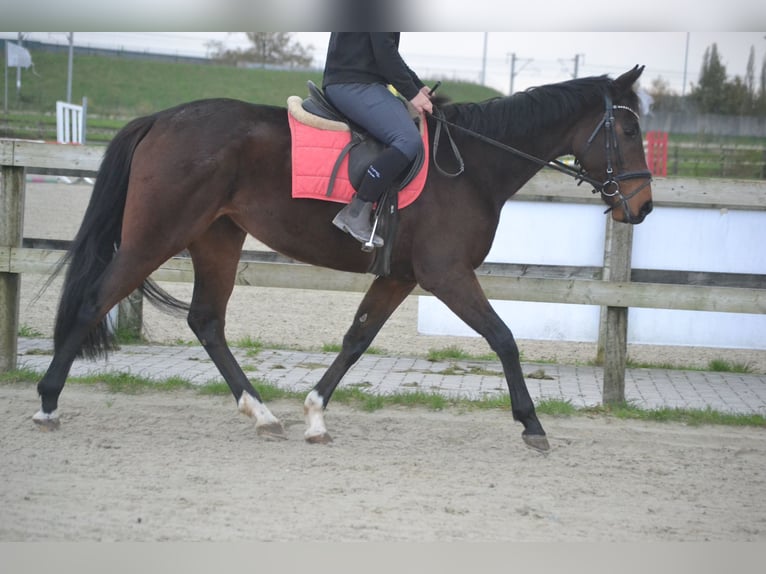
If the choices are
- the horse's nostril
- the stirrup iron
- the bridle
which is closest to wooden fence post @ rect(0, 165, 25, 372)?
the stirrup iron

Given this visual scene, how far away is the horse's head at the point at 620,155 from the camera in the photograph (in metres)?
Result: 4.63

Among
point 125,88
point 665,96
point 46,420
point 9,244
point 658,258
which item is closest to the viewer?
point 46,420

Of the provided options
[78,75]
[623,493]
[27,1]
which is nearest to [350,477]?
[623,493]

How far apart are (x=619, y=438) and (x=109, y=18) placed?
15.2 feet

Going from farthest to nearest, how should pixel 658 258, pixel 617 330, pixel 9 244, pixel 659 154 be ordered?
pixel 659 154
pixel 658 258
pixel 9 244
pixel 617 330

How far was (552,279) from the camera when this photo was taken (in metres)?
5.83

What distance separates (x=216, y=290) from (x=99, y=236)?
769 millimetres

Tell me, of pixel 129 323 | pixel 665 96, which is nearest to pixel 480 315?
pixel 129 323

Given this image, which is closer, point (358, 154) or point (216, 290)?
point (358, 154)

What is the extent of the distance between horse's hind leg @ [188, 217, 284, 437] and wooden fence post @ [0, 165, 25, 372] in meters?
1.91

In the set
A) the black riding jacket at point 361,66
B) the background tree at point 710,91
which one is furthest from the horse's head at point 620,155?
the background tree at point 710,91

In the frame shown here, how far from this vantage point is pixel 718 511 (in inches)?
146

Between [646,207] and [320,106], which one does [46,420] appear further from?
[646,207]

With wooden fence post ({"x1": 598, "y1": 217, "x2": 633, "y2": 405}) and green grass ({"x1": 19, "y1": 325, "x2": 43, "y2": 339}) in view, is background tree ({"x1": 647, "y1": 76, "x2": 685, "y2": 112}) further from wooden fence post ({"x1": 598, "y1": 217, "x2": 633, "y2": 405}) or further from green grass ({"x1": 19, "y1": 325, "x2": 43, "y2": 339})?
green grass ({"x1": 19, "y1": 325, "x2": 43, "y2": 339})
